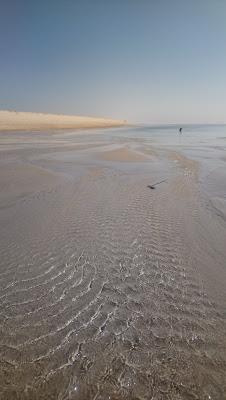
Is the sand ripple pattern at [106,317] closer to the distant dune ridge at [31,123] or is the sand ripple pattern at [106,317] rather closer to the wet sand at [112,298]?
the wet sand at [112,298]

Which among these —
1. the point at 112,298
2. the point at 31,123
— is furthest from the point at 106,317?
the point at 31,123

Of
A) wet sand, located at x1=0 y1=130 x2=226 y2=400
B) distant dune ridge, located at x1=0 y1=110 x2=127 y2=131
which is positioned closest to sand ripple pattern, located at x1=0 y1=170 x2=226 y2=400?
wet sand, located at x1=0 y1=130 x2=226 y2=400

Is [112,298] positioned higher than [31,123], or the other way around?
[31,123]

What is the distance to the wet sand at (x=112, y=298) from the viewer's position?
265cm

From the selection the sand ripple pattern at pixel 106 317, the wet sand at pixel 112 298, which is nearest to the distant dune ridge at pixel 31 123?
the wet sand at pixel 112 298

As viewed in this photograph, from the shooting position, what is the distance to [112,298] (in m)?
3.75

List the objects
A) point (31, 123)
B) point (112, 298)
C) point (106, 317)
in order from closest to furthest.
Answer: point (106, 317), point (112, 298), point (31, 123)

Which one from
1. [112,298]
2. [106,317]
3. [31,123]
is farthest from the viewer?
[31,123]

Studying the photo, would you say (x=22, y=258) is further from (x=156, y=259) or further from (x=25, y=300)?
(x=156, y=259)

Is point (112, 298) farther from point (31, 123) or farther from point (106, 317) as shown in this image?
point (31, 123)

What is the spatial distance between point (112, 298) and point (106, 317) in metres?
0.37

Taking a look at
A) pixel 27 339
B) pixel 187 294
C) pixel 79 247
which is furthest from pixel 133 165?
pixel 27 339

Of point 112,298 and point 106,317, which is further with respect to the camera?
point 112,298

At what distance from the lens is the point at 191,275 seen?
4.33 m
